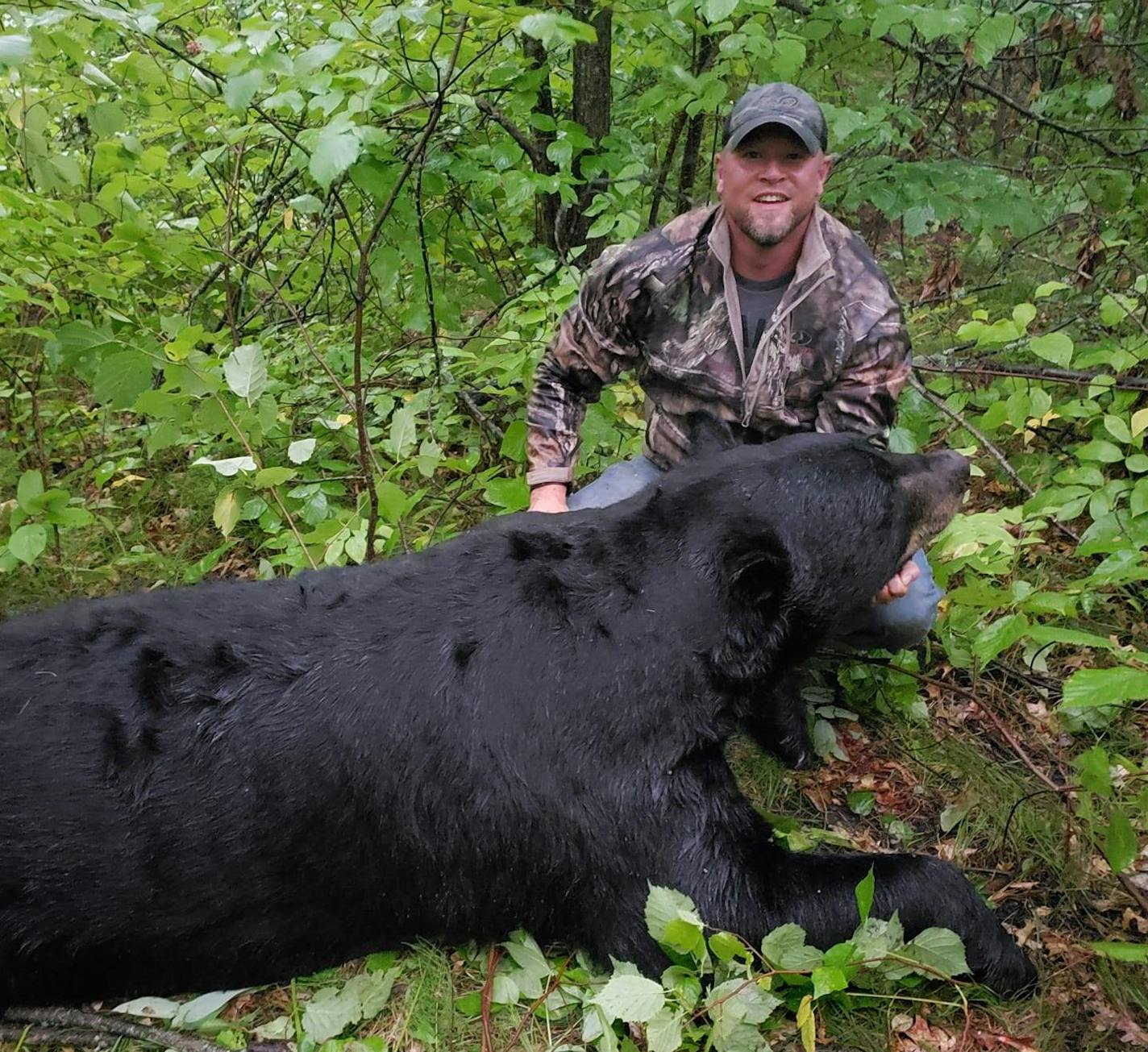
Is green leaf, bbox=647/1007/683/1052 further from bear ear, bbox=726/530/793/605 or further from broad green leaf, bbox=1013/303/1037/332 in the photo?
broad green leaf, bbox=1013/303/1037/332

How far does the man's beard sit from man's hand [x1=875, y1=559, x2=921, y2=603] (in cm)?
121

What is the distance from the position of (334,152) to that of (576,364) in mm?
1483

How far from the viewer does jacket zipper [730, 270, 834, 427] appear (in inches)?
122

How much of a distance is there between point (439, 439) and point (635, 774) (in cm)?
270

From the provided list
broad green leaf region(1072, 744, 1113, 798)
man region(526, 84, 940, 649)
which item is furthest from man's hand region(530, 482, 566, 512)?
broad green leaf region(1072, 744, 1113, 798)

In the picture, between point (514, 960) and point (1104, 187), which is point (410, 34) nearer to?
point (514, 960)

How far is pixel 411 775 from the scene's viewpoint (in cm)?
211

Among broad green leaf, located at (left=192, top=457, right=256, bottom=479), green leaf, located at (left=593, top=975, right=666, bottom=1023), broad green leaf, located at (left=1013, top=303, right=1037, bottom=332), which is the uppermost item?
broad green leaf, located at (left=1013, top=303, right=1037, bottom=332)

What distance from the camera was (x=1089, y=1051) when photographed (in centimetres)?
203

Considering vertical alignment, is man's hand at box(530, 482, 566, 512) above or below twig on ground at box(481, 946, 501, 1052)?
above

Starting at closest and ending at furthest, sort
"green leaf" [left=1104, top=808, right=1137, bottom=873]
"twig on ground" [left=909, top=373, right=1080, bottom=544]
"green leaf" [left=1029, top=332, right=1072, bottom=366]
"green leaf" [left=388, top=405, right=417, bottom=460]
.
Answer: "green leaf" [left=1104, top=808, right=1137, bottom=873], "green leaf" [left=388, top=405, right=417, bottom=460], "green leaf" [left=1029, top=332, right=1072, bottom=366], "twig on ground" [left=909, top=373, right=1080, bottom=544]

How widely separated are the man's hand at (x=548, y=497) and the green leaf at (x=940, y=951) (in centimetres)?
194

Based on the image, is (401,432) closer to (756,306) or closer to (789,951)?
(756,306)

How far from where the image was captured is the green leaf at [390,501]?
2.91 m
